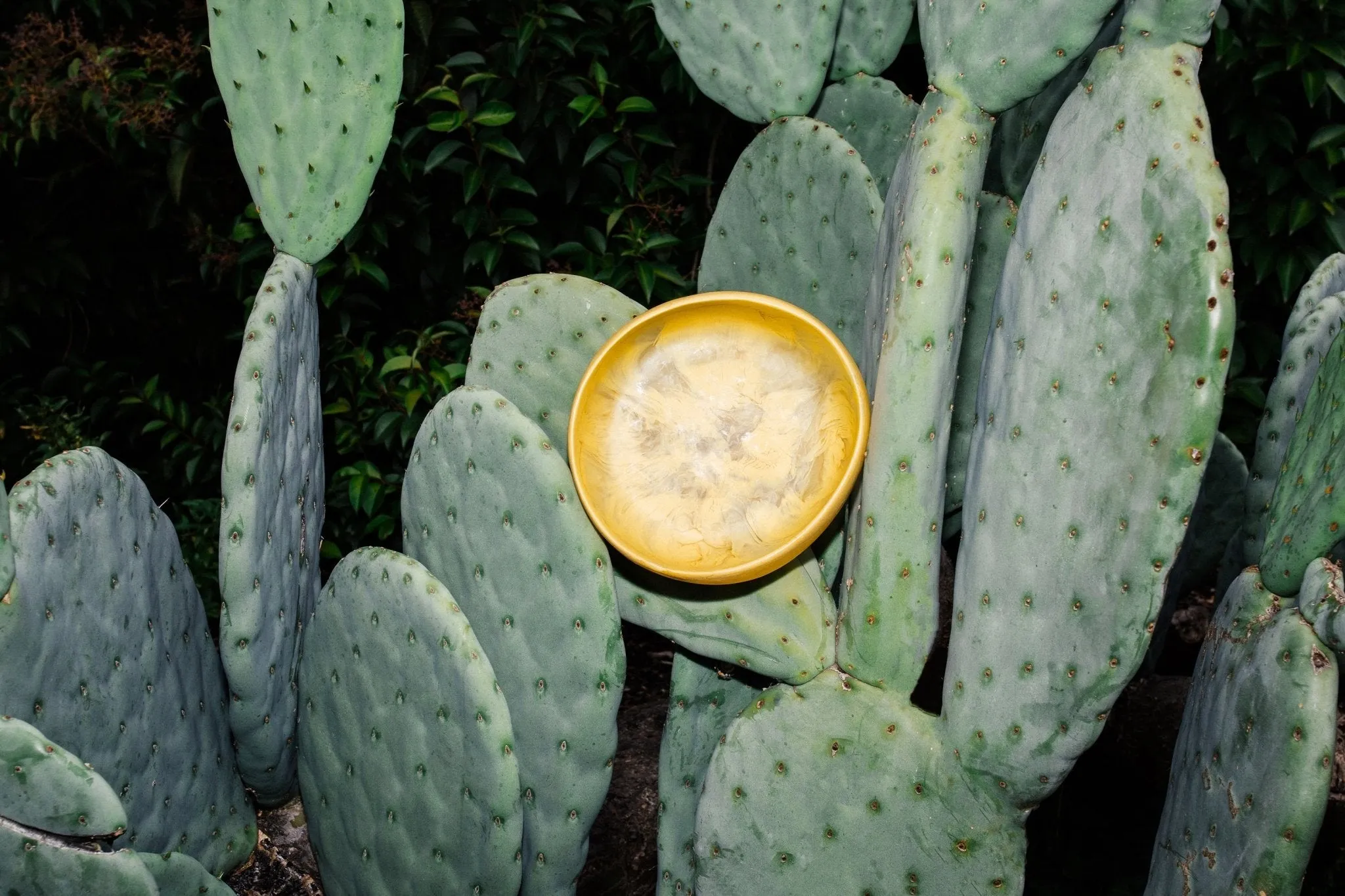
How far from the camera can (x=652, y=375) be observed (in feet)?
5.65

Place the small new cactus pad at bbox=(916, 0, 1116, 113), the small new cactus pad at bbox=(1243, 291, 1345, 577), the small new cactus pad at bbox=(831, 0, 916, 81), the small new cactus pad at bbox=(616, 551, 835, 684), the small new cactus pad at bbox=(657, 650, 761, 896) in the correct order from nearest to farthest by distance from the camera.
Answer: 1. the small new cactus pad at bbox=(916, 0, 1116, 113)
2. the small new cactus pad at bbox=(616, 551, 835, 684)
3. the small new cactus pad at bbox=(657, 650, 761, 896)
4. the small new cactus pad at bbox=(1243, 291, 1345, 577)
5. the small new cactus pad at bbox=(831, 0, 916, 81)

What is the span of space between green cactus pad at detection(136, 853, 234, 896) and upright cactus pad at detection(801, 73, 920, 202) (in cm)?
Result: 141

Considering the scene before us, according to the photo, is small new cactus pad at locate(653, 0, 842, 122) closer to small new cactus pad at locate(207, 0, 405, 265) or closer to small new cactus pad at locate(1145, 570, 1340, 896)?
small new cactus pad at locate(207, 0, 405, 265)

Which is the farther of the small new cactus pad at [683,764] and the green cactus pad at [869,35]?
the green cactus pad at [869,35]

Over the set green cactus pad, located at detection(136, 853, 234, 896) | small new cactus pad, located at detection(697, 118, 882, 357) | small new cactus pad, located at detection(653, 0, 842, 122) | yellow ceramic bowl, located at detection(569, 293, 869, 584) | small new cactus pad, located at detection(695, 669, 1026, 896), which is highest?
small new cactus pad, located at detection(653, 0, 842, 122)

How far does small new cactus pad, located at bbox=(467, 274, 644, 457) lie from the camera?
6.07ft

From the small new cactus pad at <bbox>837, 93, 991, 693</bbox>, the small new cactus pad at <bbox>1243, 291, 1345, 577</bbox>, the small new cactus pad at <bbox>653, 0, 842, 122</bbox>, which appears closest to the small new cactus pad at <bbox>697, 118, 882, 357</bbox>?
the small new cactus pad at <bbox>653, 0, 842, 122</bbox>

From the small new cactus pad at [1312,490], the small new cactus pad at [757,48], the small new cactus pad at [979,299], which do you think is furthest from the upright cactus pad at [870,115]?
the small new cactus pad at [1312,490]

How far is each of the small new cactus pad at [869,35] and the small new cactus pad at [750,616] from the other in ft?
2.89

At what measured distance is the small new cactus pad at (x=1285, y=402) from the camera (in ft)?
6.19

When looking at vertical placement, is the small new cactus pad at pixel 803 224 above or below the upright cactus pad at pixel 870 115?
below

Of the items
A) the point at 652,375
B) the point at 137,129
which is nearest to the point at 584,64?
the point at 137,129

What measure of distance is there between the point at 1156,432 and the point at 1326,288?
3.35 feet

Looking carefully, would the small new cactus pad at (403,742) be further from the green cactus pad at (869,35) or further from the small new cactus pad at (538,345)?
the green cactus pad at (869,35)
